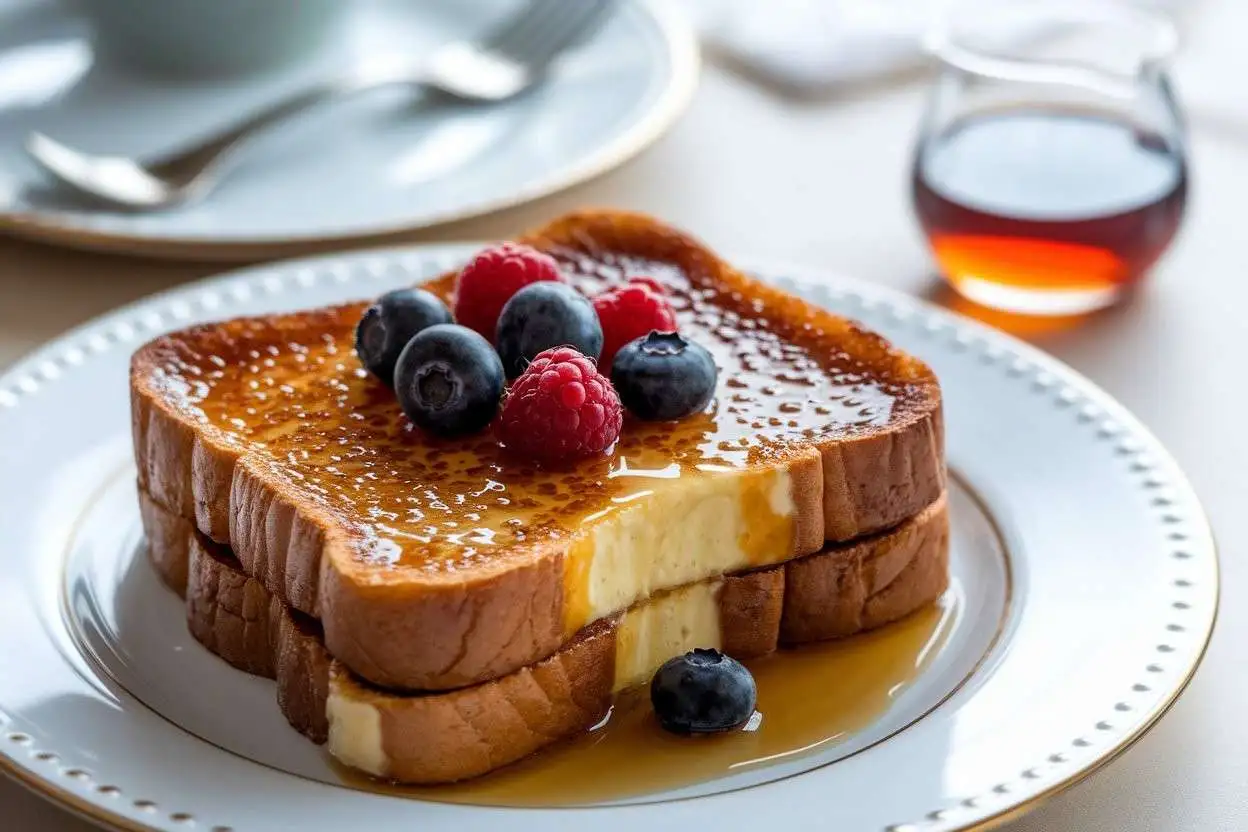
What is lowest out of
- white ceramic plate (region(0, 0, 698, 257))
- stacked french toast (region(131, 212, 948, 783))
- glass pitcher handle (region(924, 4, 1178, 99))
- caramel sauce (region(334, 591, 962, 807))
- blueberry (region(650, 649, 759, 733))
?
caramel sauce (region(334, 591, 962, 807))

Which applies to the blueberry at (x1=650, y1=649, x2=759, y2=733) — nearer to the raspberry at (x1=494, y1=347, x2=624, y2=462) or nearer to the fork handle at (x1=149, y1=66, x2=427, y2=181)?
the raspberry at (x1=494, y1=347, x2=624, y2=462)

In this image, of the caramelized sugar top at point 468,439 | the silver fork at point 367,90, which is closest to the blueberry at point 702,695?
the caramelized sugar top at point 468,439

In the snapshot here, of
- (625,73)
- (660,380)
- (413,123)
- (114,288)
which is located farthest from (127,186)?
(660,380)

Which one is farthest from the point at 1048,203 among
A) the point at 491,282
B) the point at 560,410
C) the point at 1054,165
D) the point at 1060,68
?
the point at 560,410

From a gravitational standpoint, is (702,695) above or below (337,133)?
below

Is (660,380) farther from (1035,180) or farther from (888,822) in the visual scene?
(1035,180)

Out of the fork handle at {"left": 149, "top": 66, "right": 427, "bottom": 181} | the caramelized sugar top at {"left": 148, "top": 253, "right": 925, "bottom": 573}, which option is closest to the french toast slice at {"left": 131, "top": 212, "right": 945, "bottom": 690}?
→ the caramelized sugar top at {"left": 148, "top": 253, "right": 925, "bottom": 573}

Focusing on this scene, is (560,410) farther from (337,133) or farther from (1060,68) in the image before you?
(337,133)
